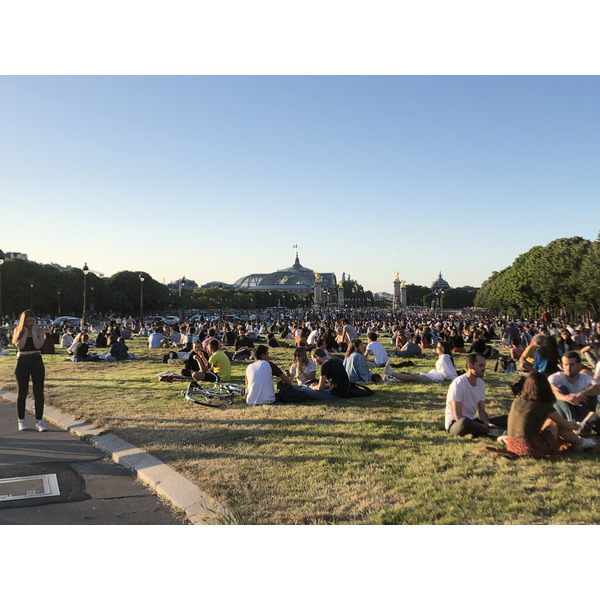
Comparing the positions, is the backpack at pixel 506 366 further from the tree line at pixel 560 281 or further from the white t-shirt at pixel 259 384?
the tree line at pixel 560 281

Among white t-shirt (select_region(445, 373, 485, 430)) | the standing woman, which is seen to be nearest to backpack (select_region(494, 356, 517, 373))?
white t-shirt (select_region(445, 373, 485, 430))

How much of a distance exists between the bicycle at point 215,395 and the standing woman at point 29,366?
241cm

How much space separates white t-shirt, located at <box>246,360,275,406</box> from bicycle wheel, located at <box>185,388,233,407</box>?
54 cm

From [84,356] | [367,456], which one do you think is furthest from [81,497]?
[84,356]

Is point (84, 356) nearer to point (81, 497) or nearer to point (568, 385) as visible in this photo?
point (81, 497)

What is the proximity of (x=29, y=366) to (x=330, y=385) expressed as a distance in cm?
476

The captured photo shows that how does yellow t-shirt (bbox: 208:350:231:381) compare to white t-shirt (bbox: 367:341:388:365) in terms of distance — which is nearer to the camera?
yellow t-shirt (bbox: 208:350:231:381)

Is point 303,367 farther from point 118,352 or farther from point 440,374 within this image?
point 118,352

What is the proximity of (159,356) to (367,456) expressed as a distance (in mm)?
13931

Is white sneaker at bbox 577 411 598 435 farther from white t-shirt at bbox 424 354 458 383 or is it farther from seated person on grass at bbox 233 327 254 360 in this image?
seated person on grass at bbox 233 327 254 360

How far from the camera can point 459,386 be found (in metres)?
6.66

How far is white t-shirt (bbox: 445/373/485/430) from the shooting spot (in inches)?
263

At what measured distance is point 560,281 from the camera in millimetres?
47875

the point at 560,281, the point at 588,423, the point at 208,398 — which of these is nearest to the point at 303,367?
the point at 208,398
